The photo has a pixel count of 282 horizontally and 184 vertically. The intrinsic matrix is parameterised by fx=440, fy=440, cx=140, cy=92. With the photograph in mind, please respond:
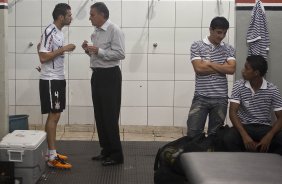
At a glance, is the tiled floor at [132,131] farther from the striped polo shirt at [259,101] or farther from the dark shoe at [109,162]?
the striped polo shirt at [259,101]

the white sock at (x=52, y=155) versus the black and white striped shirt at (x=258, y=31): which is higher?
the black and white striped shirt at (x=258, y=31)

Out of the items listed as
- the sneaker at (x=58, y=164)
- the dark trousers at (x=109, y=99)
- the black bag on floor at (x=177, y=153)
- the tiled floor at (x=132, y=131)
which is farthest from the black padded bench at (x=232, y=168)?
the tiled floor at (x=132, y=131)

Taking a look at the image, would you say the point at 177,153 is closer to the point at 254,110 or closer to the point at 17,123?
the point at 254,110

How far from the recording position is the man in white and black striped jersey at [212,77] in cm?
342

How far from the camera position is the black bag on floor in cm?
299

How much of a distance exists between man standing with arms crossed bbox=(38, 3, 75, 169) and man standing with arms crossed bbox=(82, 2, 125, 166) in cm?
Answer: 23

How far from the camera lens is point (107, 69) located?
3.79 m

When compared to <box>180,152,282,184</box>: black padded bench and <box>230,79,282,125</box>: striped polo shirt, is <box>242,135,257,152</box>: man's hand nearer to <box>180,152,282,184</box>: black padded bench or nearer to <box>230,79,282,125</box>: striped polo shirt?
<box>230,79,282,125</box>: striped polo shirt

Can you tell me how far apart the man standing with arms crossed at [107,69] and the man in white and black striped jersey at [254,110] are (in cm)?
104

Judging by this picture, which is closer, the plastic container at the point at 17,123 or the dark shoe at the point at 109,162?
the dark shoe at the point at 109,162

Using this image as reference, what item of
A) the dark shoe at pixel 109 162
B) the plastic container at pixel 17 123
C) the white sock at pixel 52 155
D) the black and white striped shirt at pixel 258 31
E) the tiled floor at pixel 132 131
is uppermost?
the black and white striped shirt at pixel 258 31

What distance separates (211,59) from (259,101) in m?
0.50

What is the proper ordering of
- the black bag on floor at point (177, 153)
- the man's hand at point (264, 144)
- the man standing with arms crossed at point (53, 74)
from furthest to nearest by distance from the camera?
the man standing with arms crossed at point (53, 74)
the man's hand at point (264, 144)
the black bag on floor at point (177, 153)

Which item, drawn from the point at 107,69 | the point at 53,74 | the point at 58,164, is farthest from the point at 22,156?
the point at 107,69
